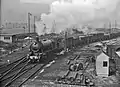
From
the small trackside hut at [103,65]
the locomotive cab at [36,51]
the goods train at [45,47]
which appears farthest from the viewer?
the goods train at [45,47]

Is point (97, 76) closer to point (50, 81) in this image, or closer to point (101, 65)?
point (101, 65)

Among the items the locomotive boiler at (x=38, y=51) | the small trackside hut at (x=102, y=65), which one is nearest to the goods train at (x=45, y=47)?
the locomotive boiler at (x=38, y=51)

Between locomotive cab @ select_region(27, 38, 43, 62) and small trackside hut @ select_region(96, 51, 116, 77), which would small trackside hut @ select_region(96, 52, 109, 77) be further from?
locomotive cab @ select_region(27, 38, 43, 62)

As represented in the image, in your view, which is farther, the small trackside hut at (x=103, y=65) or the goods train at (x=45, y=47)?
the goods train at (x=45, y=47)

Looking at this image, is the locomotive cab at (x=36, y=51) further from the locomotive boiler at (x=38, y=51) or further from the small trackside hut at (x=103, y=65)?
the small trackside hut at (x=103, y=65)

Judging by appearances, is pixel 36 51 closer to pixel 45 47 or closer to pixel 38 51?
pixel 38 51

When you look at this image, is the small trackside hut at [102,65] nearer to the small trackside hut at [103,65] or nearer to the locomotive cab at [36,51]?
the small trackside hut at [103,65]

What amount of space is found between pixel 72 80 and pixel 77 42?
809 inches

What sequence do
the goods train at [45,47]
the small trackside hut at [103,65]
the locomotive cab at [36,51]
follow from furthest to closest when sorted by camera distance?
the goods train at [45,47] < the locomotive cab at [36,51] < the small trackside hut at [103,65]

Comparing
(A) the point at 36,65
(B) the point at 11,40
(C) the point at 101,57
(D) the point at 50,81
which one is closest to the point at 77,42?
(B) the point at 11,40

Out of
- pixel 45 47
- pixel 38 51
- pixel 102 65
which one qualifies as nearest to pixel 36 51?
pixel 38 51

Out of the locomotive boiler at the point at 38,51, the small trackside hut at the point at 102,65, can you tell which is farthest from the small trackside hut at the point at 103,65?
the locomotive boiler at the point at 38,51

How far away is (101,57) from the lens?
528 inches

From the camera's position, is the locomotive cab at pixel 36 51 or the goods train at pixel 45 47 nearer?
the locomotive cab at pixel 36 51
